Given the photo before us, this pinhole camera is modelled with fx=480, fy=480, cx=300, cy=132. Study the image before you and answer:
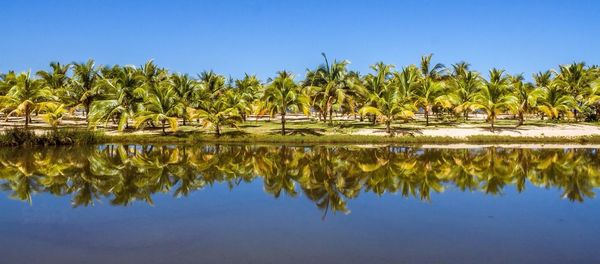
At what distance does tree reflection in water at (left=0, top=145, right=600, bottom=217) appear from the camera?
1447 centimetres

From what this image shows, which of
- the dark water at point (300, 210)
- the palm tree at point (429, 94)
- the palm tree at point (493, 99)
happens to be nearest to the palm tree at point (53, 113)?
the dark water at point (300, 210)

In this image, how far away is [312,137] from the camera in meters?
33.7

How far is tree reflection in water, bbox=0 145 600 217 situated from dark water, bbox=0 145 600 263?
0.08m

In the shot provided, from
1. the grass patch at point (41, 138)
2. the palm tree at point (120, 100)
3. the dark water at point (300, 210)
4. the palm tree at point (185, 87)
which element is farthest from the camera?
the palm tree at point (185, 87)

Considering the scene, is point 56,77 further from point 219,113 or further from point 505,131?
point 505,131

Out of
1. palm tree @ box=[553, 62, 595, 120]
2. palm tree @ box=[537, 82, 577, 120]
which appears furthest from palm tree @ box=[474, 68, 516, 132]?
palm tree @ box=[553, 62, 595, 120]

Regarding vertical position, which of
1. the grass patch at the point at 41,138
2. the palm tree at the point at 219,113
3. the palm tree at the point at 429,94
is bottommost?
the grass patch at the point at 41,138

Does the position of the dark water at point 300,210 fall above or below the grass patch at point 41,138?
below

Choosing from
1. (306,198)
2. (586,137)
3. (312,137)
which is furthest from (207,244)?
(586,137)

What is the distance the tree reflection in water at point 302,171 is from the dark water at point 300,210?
77 mm

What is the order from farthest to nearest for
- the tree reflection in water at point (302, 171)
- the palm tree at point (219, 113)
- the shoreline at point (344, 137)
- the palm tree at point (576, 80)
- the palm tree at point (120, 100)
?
the palm tree at point (576, 80), the palm tree at point (120, 100), the palm tree at point (219, 113), the shoreline at point (344, 137), the tree reflection in water at point (302, 171)

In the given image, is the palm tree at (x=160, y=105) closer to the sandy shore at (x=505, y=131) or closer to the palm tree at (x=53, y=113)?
the palm tree at (x=53, y=113)

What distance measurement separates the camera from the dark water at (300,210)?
8.34 metres

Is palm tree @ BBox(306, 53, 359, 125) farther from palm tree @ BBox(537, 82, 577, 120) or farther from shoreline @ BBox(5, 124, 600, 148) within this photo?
palm tree @ BBox(537, 82, 577, 120)
